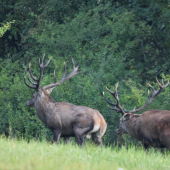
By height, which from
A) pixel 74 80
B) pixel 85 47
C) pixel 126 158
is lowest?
pixel 126 158

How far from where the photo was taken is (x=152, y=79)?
14484 millimetres

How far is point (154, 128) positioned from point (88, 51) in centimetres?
748

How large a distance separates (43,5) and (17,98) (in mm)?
6078

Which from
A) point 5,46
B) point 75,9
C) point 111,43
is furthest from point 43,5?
point 111,43

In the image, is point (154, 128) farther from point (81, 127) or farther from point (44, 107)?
point (44, 107)

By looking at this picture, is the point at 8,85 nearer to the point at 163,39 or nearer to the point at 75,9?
the point at 75,9

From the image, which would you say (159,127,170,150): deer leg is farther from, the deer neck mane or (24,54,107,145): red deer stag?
(24,54,107,145): red deer stag

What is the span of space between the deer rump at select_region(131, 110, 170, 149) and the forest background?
1837 mm

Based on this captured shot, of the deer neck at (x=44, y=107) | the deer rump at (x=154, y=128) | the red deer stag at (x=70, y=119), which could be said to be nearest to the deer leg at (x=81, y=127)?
the red deer stag at (x=70, y=119)

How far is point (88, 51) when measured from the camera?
15180 millimetres

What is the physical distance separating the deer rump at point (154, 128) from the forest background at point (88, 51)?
1.84 meters

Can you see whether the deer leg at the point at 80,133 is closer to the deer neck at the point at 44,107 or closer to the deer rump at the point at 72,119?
the deer rump at the point at 72,119

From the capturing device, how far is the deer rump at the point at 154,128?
7.80m

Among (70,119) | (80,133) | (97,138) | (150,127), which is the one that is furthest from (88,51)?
(150,127)
